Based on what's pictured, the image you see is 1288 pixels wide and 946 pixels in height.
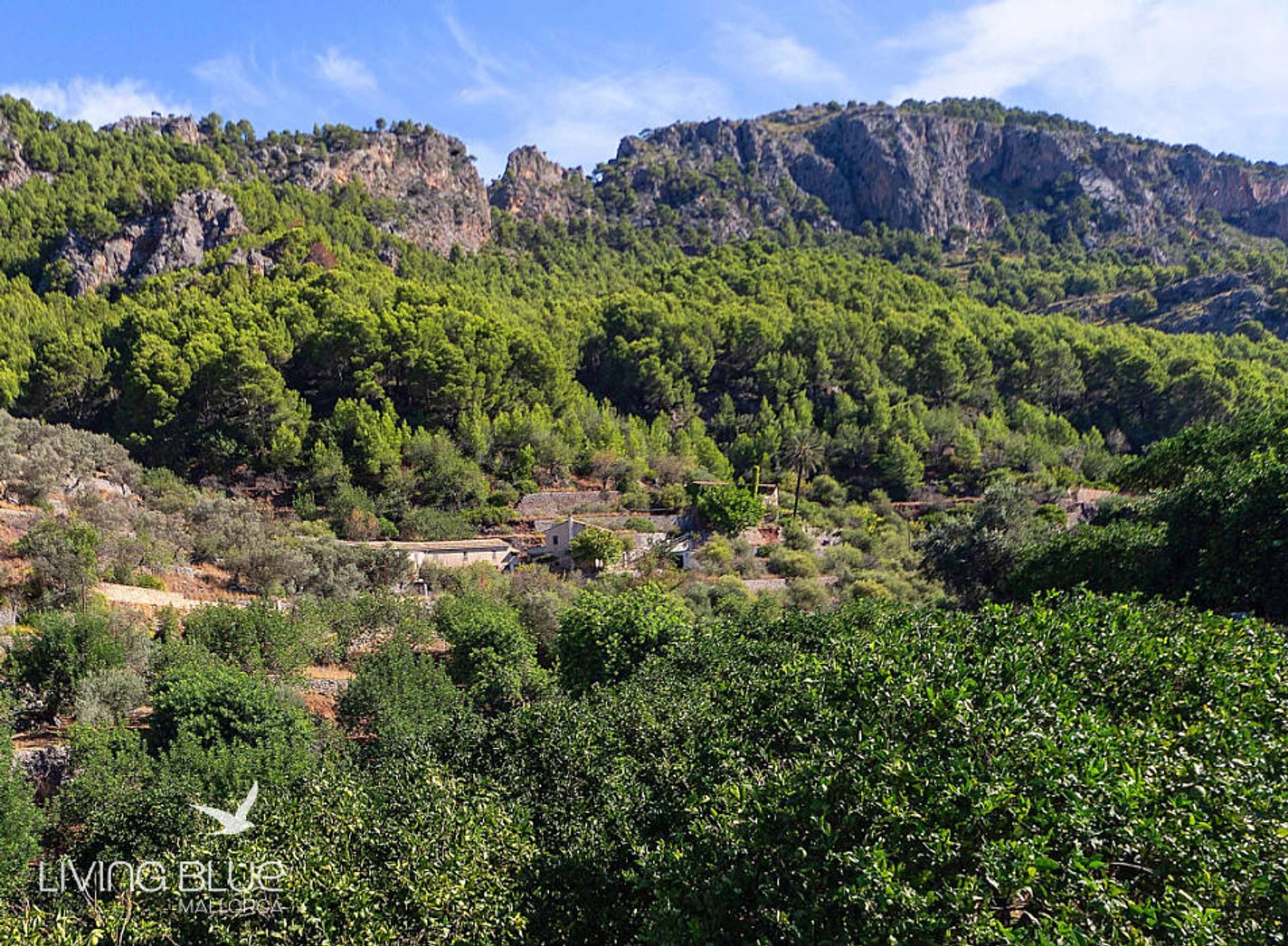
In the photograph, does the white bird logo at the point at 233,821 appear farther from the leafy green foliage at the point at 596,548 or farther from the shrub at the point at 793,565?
the shrub at the point at 793,565

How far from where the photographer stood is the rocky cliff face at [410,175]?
74250mm

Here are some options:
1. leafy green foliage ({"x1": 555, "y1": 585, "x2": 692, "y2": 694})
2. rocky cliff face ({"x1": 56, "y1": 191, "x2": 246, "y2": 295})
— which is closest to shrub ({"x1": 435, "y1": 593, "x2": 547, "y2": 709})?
leafy green foliage ({"x1": 555, "y1": 585, "x2": 692, "y2": 694})

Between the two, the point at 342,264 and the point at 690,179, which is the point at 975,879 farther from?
the point at 690,179

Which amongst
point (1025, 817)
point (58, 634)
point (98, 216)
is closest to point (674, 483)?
point (58, 634)

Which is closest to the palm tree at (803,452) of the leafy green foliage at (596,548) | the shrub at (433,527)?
the leafy green foliage at (596,548)

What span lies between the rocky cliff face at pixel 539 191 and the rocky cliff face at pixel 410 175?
5.32m

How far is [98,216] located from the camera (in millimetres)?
57438

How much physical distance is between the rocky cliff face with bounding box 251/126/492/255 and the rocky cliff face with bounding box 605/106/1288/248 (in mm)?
30409

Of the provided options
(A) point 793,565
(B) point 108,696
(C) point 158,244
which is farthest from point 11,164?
(A) point 793,565

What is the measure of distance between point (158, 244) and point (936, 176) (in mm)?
104226

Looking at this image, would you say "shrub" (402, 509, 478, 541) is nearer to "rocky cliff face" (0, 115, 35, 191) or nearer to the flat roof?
the flat roof

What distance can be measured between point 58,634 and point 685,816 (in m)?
14.7

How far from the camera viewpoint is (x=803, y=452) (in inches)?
1818

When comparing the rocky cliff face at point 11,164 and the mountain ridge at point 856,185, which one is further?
the mountain ridge at point 856,185
